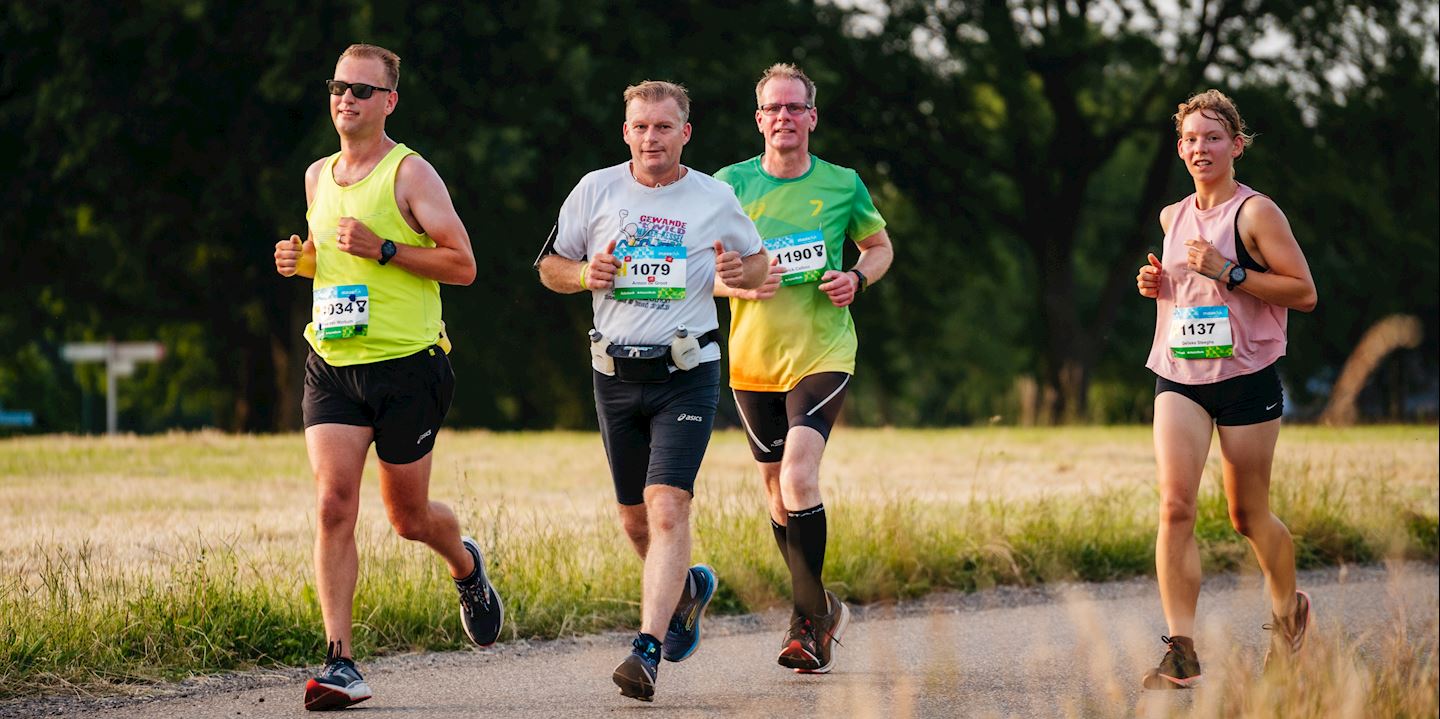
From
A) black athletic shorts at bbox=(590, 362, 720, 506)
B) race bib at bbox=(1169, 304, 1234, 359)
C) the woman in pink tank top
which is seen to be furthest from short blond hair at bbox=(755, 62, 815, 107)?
race bib at bbox=(1169, 304, 1234, 359)

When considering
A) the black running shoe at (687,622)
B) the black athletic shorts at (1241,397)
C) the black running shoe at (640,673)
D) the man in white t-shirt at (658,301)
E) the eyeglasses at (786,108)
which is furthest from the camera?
the eyeglasses at (786,108)

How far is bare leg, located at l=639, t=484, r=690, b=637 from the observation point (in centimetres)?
620

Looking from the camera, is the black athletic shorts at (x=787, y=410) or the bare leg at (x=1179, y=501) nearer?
the bare leg at (x=1179, y=501)

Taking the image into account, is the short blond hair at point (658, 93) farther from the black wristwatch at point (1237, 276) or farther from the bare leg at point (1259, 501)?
the bare leg at point (1259, 501)

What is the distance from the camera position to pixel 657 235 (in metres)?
6.41

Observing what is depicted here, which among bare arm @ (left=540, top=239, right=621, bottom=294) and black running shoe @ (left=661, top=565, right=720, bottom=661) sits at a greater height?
bare arm @ (left=540, top=239, right=621, bottom=294)

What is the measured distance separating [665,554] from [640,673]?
46cm

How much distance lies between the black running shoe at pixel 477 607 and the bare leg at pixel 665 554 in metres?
0.99

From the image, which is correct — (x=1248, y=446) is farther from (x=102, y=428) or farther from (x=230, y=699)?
(x=102, y=428)

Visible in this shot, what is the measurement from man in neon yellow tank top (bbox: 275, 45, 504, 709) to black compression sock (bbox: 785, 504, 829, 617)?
1467 mm

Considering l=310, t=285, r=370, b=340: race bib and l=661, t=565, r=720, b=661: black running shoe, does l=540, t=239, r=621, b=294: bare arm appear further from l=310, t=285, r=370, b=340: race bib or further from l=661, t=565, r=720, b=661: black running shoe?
l=661, t=565, r=720, b=661: black running shoe

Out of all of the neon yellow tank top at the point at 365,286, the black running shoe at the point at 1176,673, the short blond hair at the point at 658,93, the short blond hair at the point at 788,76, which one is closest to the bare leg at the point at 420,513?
the neon yellow tank top at the point at 365,286

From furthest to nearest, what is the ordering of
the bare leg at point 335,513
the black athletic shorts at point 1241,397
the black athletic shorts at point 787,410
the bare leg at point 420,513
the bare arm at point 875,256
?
the bare arm at point 875,256, the black athletic shorts at point 787,410, the black athletic shorts at point 1241,397, the bare leg at point 420,513, the bare leg at point 335,513

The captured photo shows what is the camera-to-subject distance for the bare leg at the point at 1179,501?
6496mm
